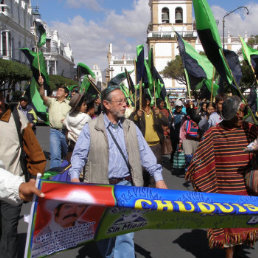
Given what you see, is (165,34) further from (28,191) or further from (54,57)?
(28,191)

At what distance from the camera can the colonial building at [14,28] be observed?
49.0 m

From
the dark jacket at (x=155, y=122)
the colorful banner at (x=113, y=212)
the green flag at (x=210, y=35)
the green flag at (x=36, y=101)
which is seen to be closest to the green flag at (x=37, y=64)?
the green flag at (x=36, y=101)

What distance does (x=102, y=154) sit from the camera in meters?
3.30

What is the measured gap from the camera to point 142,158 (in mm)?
3516

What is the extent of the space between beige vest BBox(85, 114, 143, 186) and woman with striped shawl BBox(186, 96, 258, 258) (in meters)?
0.80

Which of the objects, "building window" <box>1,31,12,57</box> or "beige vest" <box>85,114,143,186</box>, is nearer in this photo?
"beige vest" <box>85,114,143,186</box>

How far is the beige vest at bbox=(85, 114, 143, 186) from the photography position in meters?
3.29

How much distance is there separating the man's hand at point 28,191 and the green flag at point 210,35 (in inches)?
88.7

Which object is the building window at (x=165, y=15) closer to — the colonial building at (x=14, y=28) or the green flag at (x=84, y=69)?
the colonial building at (x=14, y=28)

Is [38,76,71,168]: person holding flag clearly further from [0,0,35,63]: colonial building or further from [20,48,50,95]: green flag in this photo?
[0,0,35,63]: colonial building

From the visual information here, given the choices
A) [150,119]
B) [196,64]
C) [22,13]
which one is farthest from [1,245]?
[22,13]

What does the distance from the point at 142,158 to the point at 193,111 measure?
4608 millimetres

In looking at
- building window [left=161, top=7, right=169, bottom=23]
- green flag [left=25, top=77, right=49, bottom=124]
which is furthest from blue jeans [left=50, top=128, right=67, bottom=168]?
building window [left=161, top=7, right=169, bottom=23]

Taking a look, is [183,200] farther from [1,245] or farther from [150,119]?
[150,119]
